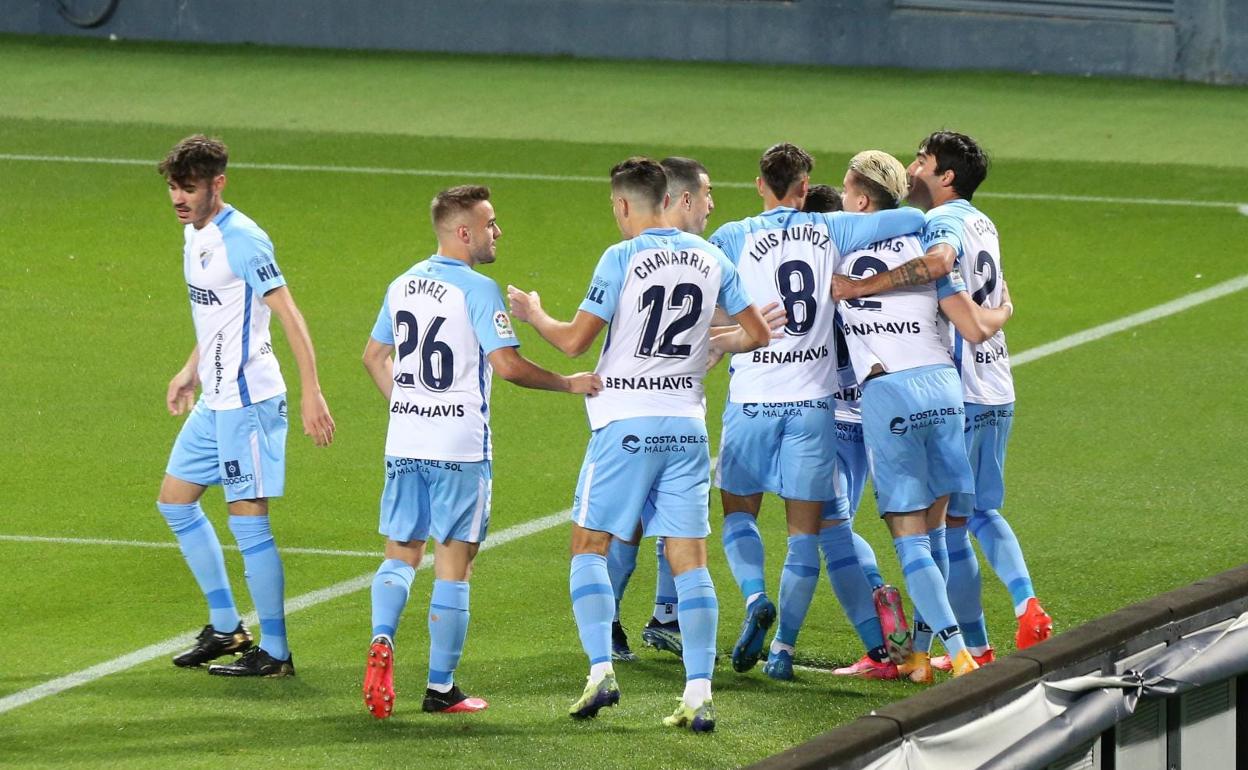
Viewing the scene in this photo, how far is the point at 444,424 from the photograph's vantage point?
7.58m

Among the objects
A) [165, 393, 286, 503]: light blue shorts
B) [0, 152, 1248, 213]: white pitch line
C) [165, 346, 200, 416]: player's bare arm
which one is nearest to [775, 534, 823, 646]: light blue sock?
[165, 393, 286, 503]: light blue shorts

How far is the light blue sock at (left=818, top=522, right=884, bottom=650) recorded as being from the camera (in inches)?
327

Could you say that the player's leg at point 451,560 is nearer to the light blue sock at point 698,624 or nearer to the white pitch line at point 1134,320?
the light blue sock at point 698,624

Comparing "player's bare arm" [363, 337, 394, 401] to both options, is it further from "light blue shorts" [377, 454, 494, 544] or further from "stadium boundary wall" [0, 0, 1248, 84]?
"stadium boundary wall" [0, 0, 1248, 84]

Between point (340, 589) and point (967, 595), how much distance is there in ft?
9.37

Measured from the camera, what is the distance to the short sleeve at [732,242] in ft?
26.7

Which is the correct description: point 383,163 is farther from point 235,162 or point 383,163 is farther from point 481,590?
point 481,590

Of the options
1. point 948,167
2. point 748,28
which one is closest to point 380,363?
point 948,167

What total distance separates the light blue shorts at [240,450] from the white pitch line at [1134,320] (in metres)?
7.43

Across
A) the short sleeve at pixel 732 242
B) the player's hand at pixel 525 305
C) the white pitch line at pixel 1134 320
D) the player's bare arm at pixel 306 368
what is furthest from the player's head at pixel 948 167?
the white pitch line at pixel 1134 320

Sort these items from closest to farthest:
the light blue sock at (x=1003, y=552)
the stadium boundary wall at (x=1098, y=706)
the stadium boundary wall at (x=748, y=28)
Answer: the stadium boundary wall at (x=1098, y=706) < the light blue sock at (x=1003, y=552) < the stadium boundary wall at (x=748, y=28)

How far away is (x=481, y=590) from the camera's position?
378 inches

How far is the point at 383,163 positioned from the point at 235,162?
148cm

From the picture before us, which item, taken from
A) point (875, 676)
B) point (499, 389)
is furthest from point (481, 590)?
point (499, 389)
